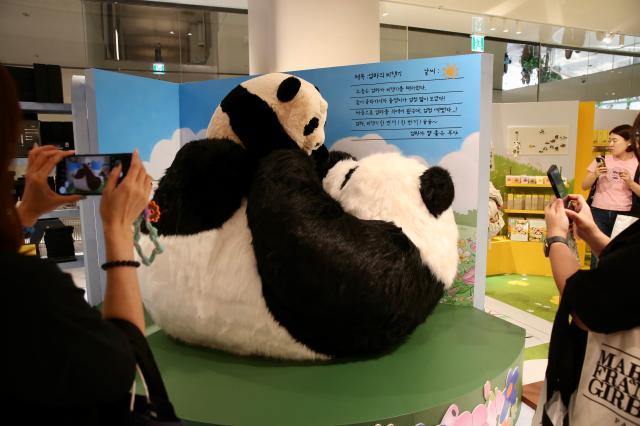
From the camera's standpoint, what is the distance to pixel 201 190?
1384mm

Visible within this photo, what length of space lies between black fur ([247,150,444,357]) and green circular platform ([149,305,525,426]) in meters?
0.10

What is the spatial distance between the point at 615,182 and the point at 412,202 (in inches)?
112

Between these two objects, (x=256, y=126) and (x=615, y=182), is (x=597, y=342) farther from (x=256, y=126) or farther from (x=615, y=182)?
(x=615, y=182)

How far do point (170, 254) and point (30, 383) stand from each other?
0.88 metres

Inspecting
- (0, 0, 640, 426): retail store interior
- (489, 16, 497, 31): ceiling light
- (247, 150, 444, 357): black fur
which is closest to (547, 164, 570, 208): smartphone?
(247, 150, 444, 357): black fur

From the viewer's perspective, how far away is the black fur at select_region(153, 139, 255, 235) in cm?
138

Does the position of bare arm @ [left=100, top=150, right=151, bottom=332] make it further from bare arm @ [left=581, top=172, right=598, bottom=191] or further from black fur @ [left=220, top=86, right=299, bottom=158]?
bare arm @ [left=581, top=172, right=598, bottom=191]

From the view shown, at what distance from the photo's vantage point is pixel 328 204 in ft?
4.30

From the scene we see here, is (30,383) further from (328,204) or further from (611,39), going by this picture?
(611,39)

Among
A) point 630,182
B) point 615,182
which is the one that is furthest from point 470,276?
point 615,182

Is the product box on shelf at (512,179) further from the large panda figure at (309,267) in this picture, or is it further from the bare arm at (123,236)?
the bare arm at (123,236)

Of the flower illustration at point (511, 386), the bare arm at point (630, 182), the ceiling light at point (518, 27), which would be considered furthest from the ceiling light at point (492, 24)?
the flower illustration at point (511, 386)

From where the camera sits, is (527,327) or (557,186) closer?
(557,186)

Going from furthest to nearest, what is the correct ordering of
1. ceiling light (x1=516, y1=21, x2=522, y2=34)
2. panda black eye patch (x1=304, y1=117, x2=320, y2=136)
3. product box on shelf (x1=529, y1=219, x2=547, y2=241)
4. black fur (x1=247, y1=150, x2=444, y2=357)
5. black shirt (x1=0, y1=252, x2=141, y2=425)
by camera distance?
ceiling light (x1=516, y1=21, x2=522, y2=34) → product box on shelf (x1=529, y1=219, x2=547, y2=241) → panda black eye patch (x1=304, y1=117, x2=320, y2=136) → black fur (x1=247, y1=150, x2=444, y2=357) → black shirt (x1=0, y1=252, x2=141, y2=425)
